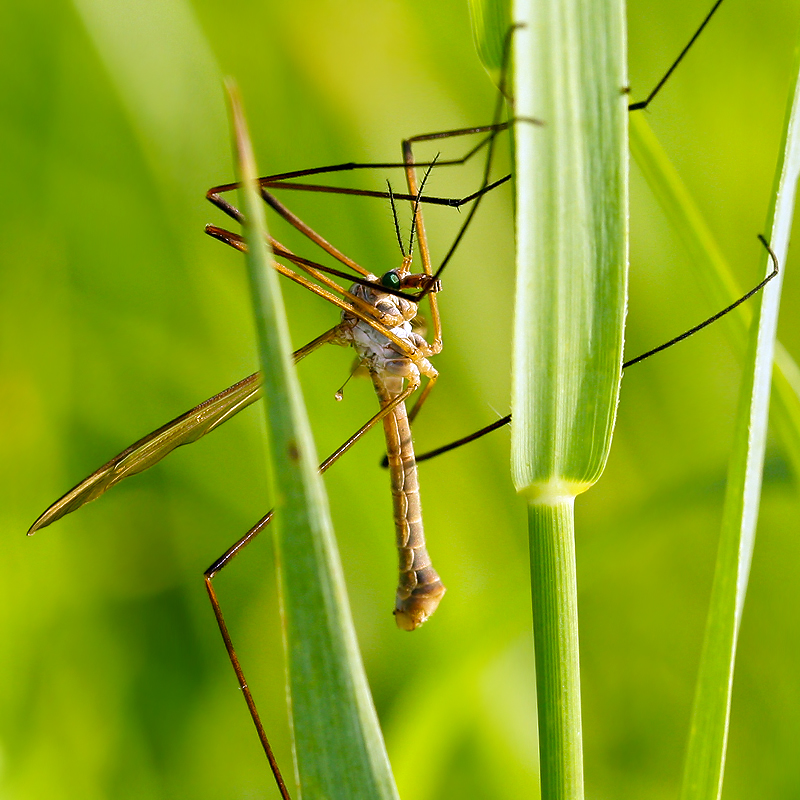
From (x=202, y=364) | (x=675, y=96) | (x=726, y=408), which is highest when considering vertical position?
(x=675, y=96)

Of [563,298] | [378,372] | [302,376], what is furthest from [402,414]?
[563,298]

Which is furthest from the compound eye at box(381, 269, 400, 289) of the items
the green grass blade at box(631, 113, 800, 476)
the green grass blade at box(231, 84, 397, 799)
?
the green grass blade at box(231, 84, 397, 799)

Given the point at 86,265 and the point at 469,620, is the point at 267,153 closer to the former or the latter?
the point at 86,265

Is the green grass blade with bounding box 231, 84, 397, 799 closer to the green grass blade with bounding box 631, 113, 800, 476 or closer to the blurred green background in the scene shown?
the green grass blade with bounding box 631, 113, 800, 476

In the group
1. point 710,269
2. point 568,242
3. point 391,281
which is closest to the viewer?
point 568,242

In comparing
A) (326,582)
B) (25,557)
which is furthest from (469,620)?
(326,582)

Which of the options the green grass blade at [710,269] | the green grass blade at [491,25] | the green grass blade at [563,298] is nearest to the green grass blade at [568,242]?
the green grass blade at [563,298]

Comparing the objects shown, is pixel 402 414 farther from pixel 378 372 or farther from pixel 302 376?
pixel 302 376
